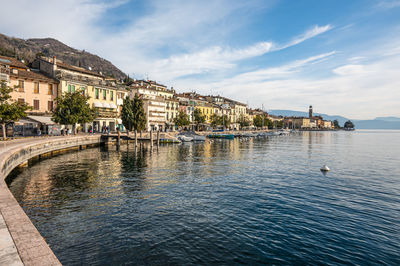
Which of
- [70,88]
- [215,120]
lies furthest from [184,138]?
[215,120]

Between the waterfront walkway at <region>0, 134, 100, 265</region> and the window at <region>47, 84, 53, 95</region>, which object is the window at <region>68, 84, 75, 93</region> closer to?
the window at <region>47, 84, 53, 95</region>

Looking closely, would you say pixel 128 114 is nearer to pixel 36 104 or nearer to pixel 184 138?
pixel 184 138

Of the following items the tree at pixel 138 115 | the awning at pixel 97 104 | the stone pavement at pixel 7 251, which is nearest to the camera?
the stone pavement at pixel 7 251

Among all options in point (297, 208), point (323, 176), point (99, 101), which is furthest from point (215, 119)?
point (297, 208)

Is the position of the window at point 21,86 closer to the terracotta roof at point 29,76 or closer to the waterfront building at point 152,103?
the terracotta roof at point 29,76

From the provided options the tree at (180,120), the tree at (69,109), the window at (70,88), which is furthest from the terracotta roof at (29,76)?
the tree at (180,120)

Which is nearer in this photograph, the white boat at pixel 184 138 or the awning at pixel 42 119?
the awning at pixel 42 119

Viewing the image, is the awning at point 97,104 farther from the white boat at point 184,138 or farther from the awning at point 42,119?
the white boat at point 184,138

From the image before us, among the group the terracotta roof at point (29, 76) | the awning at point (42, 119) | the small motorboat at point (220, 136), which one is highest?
the terracotta roof at point (29, 76)

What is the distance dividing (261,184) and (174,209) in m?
9.47

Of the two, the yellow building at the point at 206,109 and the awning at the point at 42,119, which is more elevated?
the yellow building at the point at 206,109

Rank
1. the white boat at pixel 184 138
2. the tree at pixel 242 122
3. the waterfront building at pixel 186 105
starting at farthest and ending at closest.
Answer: the tree at pixel 242 122, the waterfront building at pixel 186 105, the white boat at pixel 184 138

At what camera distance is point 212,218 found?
12.8m

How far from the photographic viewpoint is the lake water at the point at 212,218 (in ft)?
30.8
